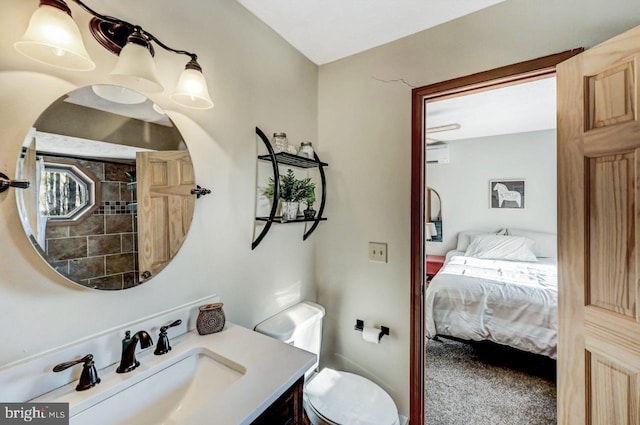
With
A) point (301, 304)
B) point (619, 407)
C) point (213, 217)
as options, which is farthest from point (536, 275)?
point (213, 217)

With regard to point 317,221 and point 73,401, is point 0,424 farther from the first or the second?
point 317,221

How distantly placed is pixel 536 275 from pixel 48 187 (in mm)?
3606

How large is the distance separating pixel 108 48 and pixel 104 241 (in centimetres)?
63

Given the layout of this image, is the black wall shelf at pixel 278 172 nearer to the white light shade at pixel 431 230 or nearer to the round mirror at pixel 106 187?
the round mirror at pixel 106 187

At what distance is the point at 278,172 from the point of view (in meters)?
1.40

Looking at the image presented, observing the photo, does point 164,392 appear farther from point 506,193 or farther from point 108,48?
point 506,193

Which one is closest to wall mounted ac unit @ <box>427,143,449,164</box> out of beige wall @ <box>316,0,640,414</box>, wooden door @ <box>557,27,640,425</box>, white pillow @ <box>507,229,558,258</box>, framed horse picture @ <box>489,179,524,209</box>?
framed horse picture @ <box>489,179,524,209</box>

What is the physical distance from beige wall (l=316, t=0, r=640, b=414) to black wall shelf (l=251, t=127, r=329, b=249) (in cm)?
8

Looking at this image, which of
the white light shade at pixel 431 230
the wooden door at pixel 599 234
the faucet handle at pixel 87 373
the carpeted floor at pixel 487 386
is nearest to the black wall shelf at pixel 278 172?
the faucet handle at pixel 87 373

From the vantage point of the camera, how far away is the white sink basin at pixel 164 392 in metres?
0.75

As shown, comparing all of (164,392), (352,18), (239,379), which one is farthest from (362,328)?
(352,18)

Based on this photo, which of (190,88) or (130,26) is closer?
(130,26)

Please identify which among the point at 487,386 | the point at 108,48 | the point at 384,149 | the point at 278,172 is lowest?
the point at 487,386

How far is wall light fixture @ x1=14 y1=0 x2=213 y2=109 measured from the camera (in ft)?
2.22
